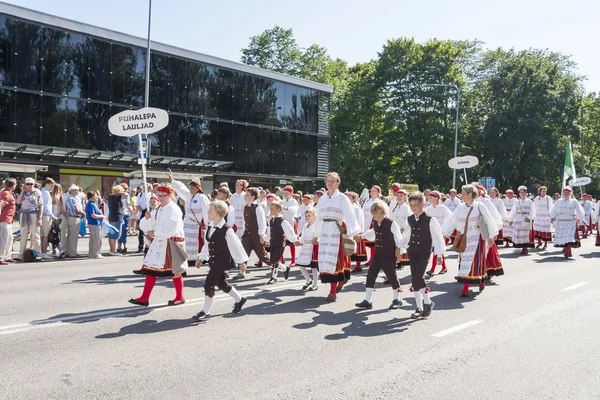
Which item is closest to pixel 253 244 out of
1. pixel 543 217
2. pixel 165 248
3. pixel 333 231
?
pixel 333 231

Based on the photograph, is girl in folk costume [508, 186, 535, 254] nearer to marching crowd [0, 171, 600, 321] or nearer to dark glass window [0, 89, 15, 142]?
marching crowd [0, 171, 600, 321]

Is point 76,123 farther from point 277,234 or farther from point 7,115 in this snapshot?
point 277,234

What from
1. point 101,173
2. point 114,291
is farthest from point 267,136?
point 114,291

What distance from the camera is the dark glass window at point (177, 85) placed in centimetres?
3409

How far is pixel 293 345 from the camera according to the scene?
246 inches

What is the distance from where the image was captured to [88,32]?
29.5 meters

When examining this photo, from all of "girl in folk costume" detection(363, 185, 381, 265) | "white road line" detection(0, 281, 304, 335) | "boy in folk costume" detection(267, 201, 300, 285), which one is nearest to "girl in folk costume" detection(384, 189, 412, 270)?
"girl in folk costume" detection(363, 185, 381, 265)

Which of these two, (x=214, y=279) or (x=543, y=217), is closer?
(x=214, y=279)

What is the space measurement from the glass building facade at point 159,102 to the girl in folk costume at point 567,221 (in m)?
21.8

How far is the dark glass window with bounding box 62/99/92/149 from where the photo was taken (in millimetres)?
28922

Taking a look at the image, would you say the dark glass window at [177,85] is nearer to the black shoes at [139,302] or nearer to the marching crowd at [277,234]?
the marching crowd at [277,234]

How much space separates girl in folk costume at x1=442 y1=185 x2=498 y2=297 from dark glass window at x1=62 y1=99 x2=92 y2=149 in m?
24.4

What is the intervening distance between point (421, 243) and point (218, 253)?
9.77ft

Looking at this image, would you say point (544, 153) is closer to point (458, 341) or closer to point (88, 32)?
point (88, 32)
